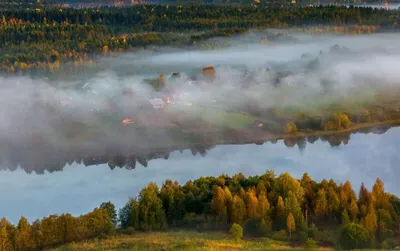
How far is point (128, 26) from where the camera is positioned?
8519 cm

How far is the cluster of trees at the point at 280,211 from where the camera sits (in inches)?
998

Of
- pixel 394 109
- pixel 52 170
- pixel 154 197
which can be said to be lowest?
pixel 154 197

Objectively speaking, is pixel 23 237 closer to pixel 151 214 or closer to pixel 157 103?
pixel 151 214

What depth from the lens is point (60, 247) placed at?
2461 cm

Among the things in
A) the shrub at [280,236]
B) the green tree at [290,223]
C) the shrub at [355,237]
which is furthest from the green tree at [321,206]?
the shrub at [355,237]

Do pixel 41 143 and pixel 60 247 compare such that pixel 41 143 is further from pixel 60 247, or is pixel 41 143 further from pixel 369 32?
pixel 369 32

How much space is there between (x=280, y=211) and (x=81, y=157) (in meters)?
18.2

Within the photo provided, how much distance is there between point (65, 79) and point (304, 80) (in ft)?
→ 74.5

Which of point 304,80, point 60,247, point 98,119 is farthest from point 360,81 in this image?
point 60,247

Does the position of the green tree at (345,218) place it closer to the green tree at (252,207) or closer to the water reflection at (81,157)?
the green tree at (252,207)

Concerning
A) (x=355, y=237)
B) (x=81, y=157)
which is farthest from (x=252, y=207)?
(x=81, y=157)

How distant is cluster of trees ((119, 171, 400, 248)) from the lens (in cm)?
2536

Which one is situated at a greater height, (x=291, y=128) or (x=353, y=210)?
(x=291, y=128)

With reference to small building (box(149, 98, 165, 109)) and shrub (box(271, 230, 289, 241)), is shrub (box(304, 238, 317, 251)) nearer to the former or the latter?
shrub (box(271, 230, 289, 241))
